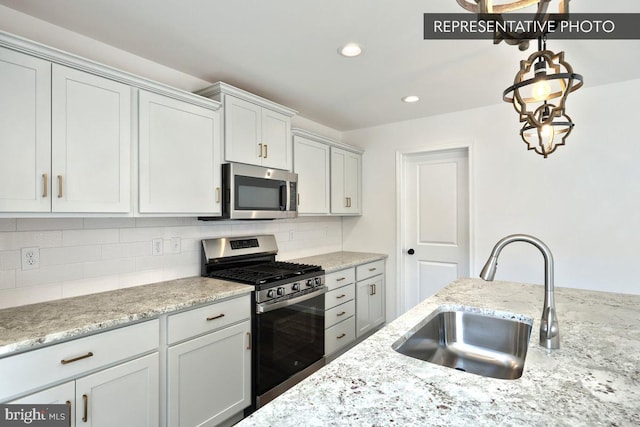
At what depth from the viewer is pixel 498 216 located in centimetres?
319

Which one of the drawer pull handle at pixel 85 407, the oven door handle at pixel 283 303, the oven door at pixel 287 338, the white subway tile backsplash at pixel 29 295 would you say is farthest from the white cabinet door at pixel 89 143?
the oven door at pixel 287 338

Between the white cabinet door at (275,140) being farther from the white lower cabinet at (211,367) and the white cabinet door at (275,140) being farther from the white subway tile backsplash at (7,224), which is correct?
the white subway tile backsplash at (7,224)

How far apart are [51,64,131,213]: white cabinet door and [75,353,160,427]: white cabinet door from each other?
82cm

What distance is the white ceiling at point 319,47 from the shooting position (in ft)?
5.55

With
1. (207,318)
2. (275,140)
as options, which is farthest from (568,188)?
(207,318)

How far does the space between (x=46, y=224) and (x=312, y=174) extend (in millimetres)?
2144

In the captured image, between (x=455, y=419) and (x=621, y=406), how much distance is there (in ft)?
1.44

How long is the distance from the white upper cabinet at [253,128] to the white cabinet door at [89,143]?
0.67 metres

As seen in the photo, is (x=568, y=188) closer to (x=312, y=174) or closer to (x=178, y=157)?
(x=312, y=174)

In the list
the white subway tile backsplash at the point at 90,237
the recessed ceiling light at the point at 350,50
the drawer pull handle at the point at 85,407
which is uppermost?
the recessed ceiling light at the point at 350,50

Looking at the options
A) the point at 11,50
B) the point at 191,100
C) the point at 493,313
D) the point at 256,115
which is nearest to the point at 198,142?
the point at 191,100

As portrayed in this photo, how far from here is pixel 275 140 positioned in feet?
9.17

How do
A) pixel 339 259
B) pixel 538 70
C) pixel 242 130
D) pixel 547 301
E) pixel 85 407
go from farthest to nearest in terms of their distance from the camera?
pixel 339 259, pixel 242 130, pixel 85 407, pixel 538 70, pixel 547 301

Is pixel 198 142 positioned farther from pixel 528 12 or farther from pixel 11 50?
pixel 528 12
